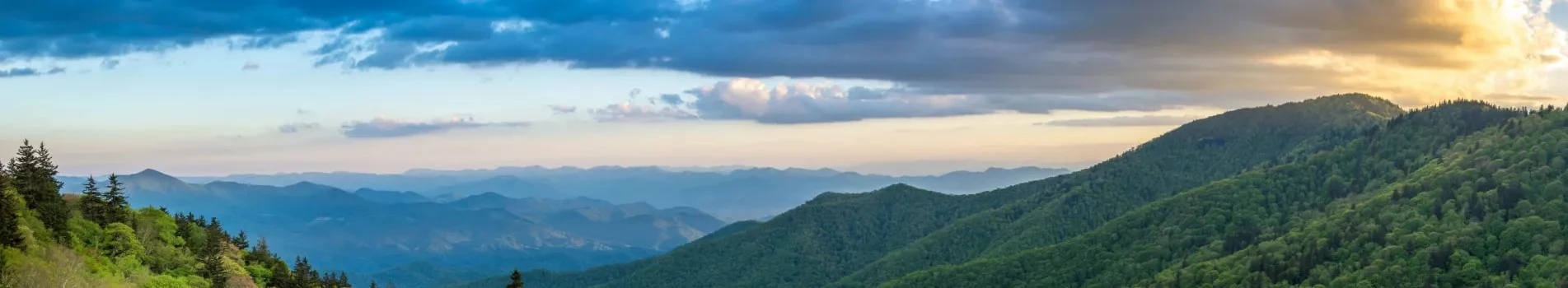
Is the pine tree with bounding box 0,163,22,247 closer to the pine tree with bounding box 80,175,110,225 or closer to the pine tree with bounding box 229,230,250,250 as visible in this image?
the pine tree with bounding box 80,175,110,225

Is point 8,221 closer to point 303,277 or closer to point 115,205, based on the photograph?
point 115,205

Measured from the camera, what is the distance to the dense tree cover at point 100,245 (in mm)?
102375

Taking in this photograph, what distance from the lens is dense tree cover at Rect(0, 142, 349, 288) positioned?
10238 cm

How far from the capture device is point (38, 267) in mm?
100125

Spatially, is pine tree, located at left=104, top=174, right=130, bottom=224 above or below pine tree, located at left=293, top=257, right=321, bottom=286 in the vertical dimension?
above

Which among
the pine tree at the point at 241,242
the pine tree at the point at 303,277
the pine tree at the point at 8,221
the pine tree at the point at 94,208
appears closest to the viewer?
the pine tree at the point at 8,221

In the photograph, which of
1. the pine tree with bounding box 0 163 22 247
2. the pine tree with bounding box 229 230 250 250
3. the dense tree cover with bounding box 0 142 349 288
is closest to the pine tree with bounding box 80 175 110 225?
the dense tree cover with bounding box 0 142 349 288

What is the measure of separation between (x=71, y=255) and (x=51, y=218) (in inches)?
462

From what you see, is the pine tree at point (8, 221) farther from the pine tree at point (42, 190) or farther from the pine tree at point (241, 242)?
the pine tree at point (241, 242)

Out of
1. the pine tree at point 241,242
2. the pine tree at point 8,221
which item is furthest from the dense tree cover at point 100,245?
the pine tree at point 241,242

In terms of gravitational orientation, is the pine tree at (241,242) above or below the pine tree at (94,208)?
below

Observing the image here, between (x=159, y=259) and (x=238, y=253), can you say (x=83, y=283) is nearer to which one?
(x=159, y=259)

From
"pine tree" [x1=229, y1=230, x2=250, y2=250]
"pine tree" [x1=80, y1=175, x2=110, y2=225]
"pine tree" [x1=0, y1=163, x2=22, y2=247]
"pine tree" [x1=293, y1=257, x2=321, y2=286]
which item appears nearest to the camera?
"pine tree" [x1=0, y1=163, x2=22, y2=247]

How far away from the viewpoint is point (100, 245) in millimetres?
119188
